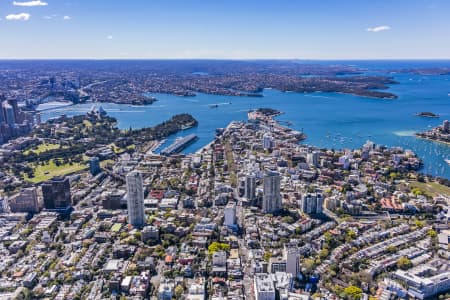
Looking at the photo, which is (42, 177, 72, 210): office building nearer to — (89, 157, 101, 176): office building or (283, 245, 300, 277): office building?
(89, 157, 101, 176): office building

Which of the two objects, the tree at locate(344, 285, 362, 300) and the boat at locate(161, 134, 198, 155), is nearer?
the tree at locate(344, 285, 362, 300)

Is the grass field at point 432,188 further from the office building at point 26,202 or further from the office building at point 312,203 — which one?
the office building at point 26,202

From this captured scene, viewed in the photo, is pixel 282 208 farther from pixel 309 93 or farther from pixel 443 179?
pixel 309 93

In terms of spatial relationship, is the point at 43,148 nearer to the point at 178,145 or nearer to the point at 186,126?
the point at 178,145

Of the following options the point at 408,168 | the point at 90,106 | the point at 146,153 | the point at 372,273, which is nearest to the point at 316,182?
the point at 408,168

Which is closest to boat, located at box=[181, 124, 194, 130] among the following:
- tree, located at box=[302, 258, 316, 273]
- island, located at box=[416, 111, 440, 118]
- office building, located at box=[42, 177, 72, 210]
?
office building, located at box=[42, 177, 72, 210]

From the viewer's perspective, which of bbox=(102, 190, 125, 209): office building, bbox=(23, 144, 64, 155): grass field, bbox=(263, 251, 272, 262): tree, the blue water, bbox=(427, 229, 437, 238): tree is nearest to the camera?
bbox=(263, 251, 272, 262): tree

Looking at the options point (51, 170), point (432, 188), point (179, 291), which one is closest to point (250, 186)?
point (179, 291)
